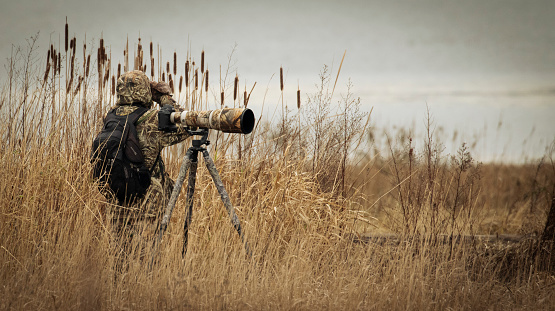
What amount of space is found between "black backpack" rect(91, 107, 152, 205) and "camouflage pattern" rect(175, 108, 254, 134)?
61 centimetres

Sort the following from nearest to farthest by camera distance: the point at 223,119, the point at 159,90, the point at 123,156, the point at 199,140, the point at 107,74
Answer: the point at 223,119 < the point at 199,140 < the point at 123,156 < the point at 159,90 < the point at 107,74

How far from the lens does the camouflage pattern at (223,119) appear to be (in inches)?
130

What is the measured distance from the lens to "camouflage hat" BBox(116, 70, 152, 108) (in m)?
4.01

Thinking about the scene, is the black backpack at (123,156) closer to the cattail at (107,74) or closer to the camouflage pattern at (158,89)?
the camouflage pattern at (158,89)

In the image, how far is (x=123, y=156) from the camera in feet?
13.0

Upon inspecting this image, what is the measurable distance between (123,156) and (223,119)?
107 cm

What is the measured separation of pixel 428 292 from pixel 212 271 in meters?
1.59

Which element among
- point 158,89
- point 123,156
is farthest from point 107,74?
point 123,156

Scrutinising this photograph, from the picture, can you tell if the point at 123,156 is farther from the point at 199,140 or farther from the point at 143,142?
the point at 199,140

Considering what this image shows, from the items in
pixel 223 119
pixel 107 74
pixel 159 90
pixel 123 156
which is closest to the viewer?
pixel 223 119

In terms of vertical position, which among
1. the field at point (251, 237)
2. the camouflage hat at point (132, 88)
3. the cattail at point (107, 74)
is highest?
the cattail at point (107, 74)

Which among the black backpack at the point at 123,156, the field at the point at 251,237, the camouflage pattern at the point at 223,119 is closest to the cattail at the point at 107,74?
the field at the point at 251,237

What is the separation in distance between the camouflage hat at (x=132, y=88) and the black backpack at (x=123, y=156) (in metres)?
0.11

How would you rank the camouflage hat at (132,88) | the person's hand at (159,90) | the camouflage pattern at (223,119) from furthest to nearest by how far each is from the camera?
the person's hand at (159,90) < the camouflage hat at (132,88) < the camouflage pattern at (223,119)
